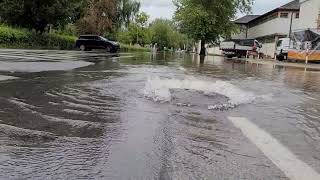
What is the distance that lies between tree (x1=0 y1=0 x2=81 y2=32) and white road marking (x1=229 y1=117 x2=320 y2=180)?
4143 cm

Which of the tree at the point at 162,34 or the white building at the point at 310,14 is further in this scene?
the tree at the point at 162,34

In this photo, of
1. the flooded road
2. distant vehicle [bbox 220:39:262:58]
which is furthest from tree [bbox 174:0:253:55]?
the flooded road

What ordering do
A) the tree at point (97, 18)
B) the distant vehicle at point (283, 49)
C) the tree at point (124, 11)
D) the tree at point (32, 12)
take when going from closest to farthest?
1. the distant vehicle at point (283, 49)
2. the tree at point (32, 12)
3. the tree at point (97, 18)
4. the tree at point (124, 11)

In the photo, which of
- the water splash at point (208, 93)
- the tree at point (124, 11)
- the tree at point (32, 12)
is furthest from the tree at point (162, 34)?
the water splash at point (208, 93)

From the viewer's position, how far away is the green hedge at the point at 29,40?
129 ft

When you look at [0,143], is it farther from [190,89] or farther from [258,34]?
[258,34]

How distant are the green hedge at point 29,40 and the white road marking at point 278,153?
34.2m

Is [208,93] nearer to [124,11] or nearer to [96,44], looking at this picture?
[96,44]

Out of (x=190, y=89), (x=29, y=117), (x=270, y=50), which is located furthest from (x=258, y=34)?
(x=29, y=117)

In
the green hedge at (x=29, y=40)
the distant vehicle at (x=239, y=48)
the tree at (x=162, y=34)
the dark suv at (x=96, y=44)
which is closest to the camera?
the green hedge at (x=29, y=40)

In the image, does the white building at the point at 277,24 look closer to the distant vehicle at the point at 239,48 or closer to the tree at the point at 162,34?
the distant vehicle at the point at 239,48

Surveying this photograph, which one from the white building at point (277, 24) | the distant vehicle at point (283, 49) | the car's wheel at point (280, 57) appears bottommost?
the car's wheel at point (280, 57)

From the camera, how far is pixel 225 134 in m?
6.10

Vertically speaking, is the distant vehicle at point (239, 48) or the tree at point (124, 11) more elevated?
the tree at point (124, 11)
